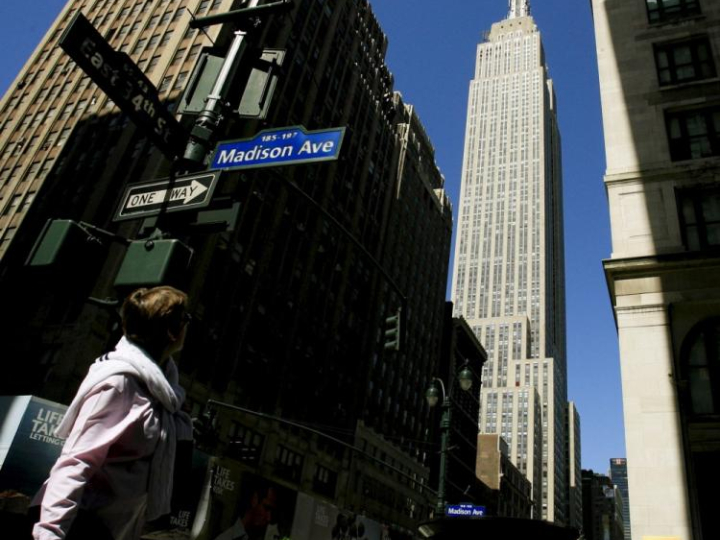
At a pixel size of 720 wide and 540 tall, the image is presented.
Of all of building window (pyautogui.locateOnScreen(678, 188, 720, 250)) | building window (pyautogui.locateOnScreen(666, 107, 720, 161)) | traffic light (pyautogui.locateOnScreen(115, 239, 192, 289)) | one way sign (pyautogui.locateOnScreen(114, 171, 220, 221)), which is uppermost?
building window (pyautogui.locateOnScreen(666, 107, 720, 161))

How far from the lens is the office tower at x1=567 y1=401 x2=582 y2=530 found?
564 feet

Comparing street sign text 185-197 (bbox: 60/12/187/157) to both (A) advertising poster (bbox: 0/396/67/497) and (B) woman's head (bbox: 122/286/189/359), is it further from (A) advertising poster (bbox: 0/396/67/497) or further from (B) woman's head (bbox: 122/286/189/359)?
(A) advertising poster (bbox: 0/396/67/497)

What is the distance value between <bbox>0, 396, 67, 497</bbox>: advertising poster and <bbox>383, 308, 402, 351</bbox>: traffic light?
49.0ft

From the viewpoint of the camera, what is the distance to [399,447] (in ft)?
200

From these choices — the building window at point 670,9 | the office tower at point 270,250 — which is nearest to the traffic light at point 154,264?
the office tower at point 270,250

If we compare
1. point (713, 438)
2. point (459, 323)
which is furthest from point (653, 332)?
point (459, 323)

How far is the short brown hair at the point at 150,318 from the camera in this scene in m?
3.21

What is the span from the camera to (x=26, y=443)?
834 inches

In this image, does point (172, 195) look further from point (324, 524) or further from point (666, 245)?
point (324, 524)

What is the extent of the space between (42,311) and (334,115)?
105 ft

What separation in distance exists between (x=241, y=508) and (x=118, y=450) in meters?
29.5

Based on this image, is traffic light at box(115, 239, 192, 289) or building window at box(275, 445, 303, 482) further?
building window at box(275, 445, 303, 482)

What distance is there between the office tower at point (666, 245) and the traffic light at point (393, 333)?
805 cm

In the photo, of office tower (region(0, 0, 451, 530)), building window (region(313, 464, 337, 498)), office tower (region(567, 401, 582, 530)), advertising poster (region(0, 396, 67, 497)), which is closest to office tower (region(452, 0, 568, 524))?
office tower (region(567, 401, 582, 530))
